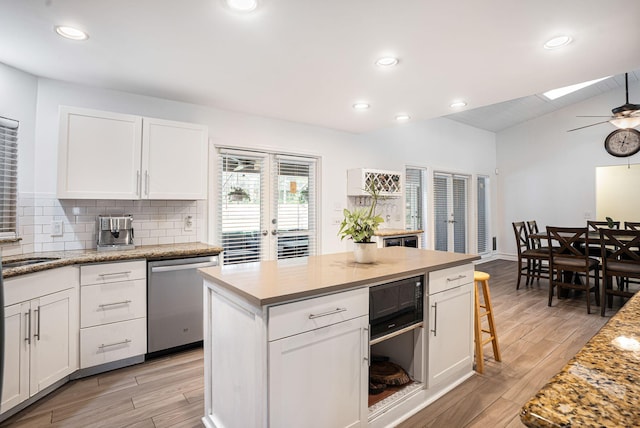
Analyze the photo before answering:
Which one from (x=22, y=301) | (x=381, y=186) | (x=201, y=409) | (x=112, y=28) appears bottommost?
(x=201, y=409)

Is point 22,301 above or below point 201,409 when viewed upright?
above

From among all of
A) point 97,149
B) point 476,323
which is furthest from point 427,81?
point 97,149

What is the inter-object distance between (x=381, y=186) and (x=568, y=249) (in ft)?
8.67

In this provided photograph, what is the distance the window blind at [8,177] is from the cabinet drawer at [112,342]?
1.04 meters

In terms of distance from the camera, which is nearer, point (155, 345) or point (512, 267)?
point (155, 345)

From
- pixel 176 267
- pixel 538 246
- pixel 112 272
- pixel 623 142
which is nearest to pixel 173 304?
pixel 176 267

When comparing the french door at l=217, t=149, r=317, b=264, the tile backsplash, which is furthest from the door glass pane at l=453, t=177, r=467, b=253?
the tile backsplash

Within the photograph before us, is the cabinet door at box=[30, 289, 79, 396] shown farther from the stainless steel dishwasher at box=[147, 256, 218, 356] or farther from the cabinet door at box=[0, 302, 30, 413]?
the stainless steel dishwasher at box=[147, 256, 218, 356]

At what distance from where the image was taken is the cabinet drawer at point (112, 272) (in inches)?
101

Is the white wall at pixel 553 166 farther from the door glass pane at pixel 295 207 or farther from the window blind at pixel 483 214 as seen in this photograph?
the door glass pane at pixel 295 207

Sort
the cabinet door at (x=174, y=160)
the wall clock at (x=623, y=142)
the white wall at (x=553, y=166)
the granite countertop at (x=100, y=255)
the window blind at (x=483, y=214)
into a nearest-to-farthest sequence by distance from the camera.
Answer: the granite countertop at (x=100, y=255) < the cabinet door at (x=174, y=160) < the wall clock at (x=623, y=142) < the white wall at (x=553, y=166) < the window blind at (x=483, y=214)

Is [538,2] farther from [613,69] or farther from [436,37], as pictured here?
[613,69]

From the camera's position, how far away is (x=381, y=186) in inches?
197

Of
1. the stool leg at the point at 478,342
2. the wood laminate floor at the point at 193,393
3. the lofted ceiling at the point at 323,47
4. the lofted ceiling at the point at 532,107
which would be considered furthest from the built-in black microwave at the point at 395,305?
the lofted ceiling at the point at 532,107
